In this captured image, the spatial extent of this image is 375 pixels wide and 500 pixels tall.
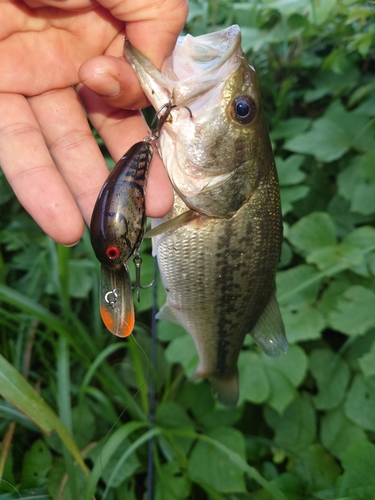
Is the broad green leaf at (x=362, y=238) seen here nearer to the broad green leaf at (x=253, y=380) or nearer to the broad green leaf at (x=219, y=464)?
the broad green leaf at (x=253, y=380)

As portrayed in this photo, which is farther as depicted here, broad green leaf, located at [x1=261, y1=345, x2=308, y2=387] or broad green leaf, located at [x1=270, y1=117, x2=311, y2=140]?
broad green leaf, located at [x1=270, y1=117, x2=311, y2=140]

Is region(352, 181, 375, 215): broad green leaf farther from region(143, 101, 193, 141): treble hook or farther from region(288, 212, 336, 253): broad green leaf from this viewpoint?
region(143, 101, 193, 141): treble hook

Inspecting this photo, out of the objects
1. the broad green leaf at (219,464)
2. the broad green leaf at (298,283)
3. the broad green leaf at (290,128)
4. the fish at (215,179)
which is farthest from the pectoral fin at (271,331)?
the broad green leaf at (290,128)

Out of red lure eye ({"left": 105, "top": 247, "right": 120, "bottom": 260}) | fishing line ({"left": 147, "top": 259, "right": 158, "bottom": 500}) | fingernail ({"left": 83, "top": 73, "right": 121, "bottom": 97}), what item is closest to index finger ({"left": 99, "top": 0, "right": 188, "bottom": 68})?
fingernail ({"left": 83, "top": 73, "right": 121, "bottom": 97})

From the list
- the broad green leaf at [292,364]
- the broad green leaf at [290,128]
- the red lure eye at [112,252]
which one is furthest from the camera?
the broad green leaf at [290,128]

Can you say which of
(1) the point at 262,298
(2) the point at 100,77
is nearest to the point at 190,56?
(2) the point at 100,77

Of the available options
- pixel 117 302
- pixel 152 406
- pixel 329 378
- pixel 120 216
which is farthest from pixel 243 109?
pixel 329 378

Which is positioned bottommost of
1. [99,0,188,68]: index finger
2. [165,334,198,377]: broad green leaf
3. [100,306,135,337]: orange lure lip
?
[165,334,198,377]: broad green leaf
